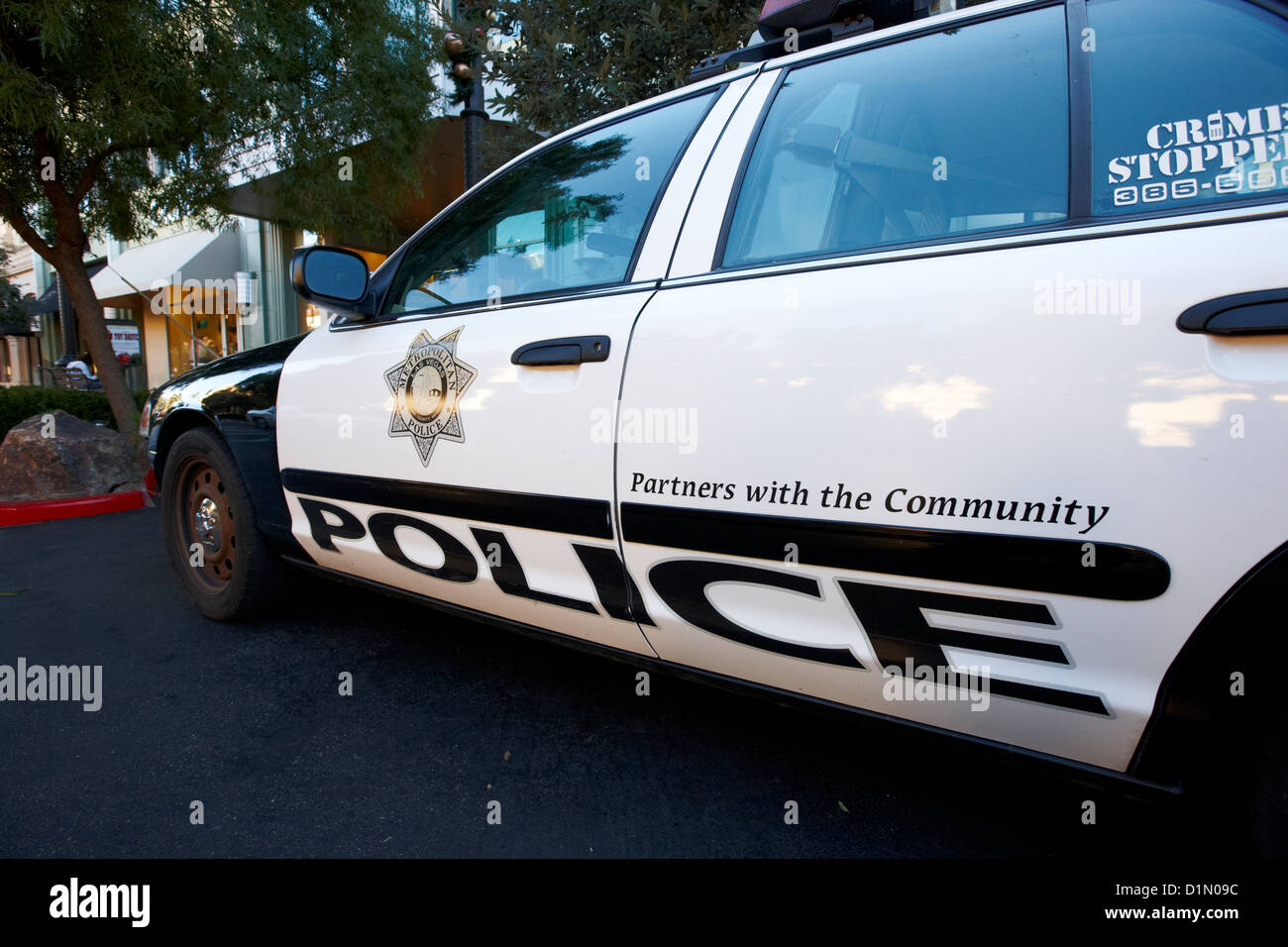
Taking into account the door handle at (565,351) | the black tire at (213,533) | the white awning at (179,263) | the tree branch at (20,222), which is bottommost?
the black tire at (213,533)

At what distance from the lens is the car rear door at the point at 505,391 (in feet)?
5.60

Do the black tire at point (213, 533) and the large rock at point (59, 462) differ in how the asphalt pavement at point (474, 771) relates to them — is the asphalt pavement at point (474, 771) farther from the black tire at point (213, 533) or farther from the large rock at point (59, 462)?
the large rock at point (59, 462)

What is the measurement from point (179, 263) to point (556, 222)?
595 inches

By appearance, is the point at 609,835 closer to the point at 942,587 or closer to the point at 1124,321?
the point at 942,587

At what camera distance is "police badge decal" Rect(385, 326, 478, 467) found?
1931 millimetres

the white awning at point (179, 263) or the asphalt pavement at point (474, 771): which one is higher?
the white awning at point (179, 263)

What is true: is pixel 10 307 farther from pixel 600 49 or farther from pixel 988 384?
pixel 988 384

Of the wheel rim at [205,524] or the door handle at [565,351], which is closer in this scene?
the door handle at [565,351]

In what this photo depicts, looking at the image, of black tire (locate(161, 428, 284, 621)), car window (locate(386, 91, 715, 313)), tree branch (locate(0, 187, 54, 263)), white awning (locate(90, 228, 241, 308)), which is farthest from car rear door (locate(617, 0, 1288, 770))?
white awning (locate(90, 228, 241, 308))

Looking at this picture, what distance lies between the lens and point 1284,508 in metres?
0.96

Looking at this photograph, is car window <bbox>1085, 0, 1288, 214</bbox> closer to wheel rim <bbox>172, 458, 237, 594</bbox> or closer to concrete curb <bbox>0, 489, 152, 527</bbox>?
wheel rim <bbox>172, 458, 237, 594</bbox>

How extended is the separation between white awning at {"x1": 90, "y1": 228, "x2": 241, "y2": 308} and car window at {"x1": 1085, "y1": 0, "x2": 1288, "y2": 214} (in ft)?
47.6

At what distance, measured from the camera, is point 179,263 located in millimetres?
14164

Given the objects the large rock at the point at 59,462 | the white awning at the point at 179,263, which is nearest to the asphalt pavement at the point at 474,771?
the large rock at the point at 59,462
